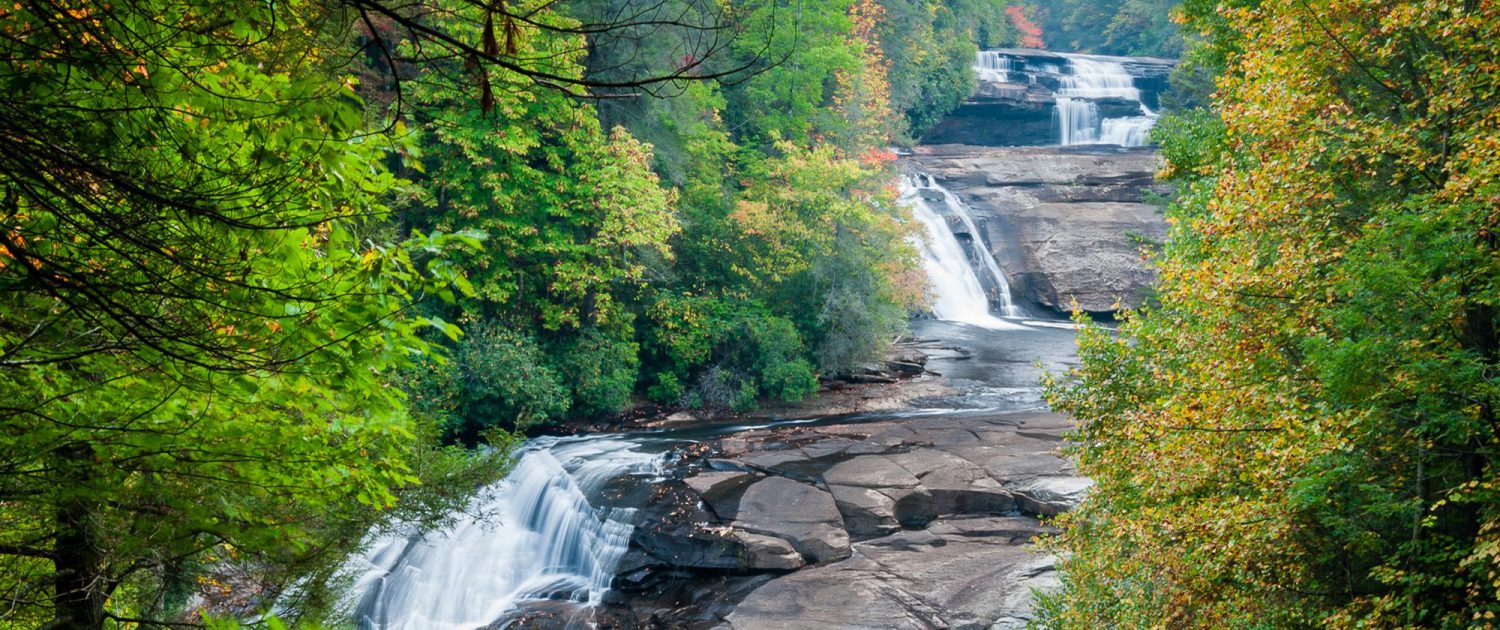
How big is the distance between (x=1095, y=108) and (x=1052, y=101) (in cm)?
207

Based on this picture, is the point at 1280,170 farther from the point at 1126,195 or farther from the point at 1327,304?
the point at 1126,195

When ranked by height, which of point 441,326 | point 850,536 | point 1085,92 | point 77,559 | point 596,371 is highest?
point 1085,92

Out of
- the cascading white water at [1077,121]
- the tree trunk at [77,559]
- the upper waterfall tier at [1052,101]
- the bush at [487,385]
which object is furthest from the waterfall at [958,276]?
the tree trunk at [77,559]

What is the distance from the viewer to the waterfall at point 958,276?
32.9 meters

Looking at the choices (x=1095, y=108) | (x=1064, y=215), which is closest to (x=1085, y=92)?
(x=1095, y=108)

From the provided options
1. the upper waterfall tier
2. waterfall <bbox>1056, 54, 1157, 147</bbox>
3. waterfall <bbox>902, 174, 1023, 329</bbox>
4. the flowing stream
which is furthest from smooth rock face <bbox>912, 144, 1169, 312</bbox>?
the upper waterfall tier

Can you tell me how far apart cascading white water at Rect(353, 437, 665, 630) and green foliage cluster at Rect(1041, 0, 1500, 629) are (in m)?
7.56

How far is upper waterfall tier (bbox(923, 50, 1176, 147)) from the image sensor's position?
144 feet

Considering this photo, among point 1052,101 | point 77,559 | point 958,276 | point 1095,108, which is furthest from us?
point 1052,101

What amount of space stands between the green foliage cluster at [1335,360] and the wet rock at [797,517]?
5.01 metres

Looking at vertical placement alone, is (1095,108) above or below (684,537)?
above

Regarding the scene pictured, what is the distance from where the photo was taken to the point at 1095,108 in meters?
44.3

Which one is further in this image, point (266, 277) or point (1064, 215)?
point (1064, 215)

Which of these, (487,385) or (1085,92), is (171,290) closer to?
(487,385)
